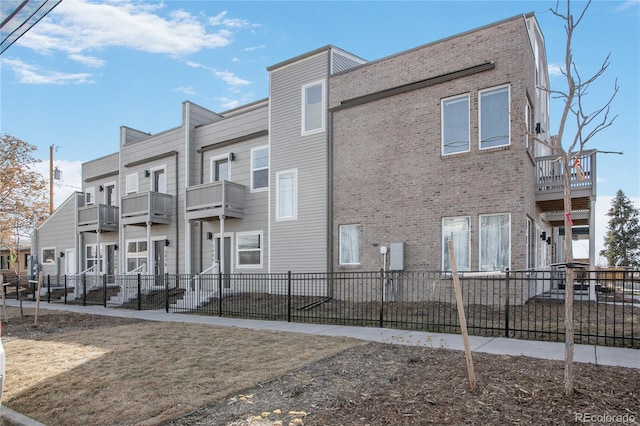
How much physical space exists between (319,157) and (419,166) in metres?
3.89

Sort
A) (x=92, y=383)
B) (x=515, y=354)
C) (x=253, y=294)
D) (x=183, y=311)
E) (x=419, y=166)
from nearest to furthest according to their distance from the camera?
(x=92, y=383) → (x=515, y=354) → (x=419, y=166) → (x=183, y=311) → (x=253, y=294)

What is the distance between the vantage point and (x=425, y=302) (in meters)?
12.4

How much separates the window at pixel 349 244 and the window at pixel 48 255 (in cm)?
2235

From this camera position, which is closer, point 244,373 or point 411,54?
point 244,373

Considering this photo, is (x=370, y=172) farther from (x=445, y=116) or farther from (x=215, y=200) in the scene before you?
(x=215, y=200)

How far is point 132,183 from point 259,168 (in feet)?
30.8

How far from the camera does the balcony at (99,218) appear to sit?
23609mm

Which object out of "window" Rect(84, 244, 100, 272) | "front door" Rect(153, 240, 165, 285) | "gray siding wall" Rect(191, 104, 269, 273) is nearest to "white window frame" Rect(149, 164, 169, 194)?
"gray siding wall" Rect(191, 104, 269, 273)

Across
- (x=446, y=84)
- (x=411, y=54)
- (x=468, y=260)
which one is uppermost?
(x=411, y=54)

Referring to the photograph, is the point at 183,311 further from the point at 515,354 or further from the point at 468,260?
the point at 515,354

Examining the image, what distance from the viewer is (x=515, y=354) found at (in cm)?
667

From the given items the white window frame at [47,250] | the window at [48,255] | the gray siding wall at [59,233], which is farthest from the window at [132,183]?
the window at [48,255]

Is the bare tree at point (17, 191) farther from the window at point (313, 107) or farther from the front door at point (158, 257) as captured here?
the window at point (313, 107)

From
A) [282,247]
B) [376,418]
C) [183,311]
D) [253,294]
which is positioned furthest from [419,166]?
[376,418]
